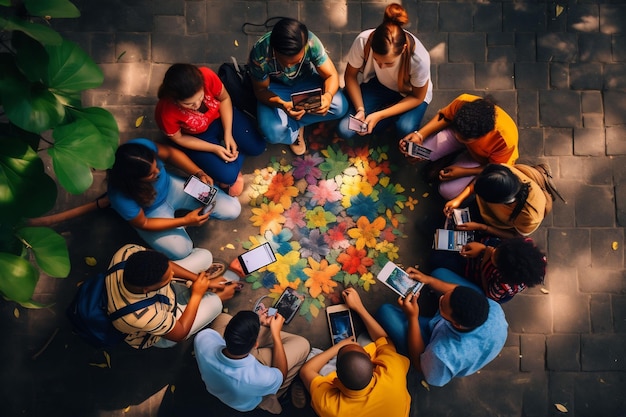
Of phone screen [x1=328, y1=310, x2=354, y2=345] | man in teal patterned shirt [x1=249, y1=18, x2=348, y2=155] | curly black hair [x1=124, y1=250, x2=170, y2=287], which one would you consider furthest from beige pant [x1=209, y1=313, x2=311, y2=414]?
man in teal patterned shirt [x1=249, y1=18, x2=348, y2=155]

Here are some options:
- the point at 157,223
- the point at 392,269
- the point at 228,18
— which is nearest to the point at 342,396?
the point at 392,269

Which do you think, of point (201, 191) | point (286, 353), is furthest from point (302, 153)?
point (286, 353)

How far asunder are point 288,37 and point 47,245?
2.28 metres

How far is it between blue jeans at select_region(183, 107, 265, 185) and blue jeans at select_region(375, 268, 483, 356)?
6.58ft

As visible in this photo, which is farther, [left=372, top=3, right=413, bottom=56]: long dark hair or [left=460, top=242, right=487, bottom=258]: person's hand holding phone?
[left=460, top=242, right=487, bottom=258]: person's hand holding phone

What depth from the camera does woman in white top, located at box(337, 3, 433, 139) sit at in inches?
146

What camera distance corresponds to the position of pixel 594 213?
495cm

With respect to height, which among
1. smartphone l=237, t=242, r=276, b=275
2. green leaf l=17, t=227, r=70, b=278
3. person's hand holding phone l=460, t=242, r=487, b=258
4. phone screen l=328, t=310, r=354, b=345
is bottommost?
phone screen l=328, t=310, r=354, b=345

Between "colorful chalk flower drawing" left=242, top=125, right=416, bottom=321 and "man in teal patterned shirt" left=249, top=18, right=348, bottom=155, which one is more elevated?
"man in teal patterned shirt" left=249, top=18, right=348, bottom=155

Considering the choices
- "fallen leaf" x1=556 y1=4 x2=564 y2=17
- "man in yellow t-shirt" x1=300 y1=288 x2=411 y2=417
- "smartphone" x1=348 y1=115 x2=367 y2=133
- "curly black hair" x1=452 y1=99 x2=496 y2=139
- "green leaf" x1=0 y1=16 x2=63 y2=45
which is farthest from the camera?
"fallen leaf" x1=556 y1=4 x2=564 y2=17

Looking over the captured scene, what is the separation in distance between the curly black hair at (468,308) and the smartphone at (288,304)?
1.65m

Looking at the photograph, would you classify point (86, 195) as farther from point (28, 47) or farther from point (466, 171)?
point (466, 171)

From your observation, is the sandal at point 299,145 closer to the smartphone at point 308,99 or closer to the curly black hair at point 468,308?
the smartphone at point 308,99

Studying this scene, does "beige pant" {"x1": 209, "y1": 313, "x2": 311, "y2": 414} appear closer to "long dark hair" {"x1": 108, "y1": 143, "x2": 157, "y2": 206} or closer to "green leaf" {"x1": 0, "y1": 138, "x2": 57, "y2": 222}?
"long dark hair" {"x1": 108, "y1": 143, "x2": 157, "y2": 206}
